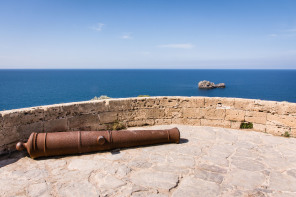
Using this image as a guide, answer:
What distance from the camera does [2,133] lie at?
3709mm

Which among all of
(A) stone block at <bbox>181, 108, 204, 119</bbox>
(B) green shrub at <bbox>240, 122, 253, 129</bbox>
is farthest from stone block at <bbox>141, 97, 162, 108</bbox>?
(B) green shrub at <bbox>240, 122, 253, 129</bbox>

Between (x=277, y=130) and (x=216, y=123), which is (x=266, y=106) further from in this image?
(x=216, y=123)

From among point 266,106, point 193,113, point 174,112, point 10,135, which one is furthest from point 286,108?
point 10,135

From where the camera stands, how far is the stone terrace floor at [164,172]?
9.07 feet

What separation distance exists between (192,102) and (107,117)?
87.9 inches

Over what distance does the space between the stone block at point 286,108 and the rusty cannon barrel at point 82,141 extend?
9.46 feet

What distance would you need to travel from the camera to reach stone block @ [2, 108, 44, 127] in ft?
12.3

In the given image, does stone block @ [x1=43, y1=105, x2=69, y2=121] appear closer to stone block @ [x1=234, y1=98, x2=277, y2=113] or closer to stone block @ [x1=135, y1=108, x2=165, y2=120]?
stone block @ [x1=135, y1=108, x2=165, y2=120]

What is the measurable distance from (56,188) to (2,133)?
1.73 metres

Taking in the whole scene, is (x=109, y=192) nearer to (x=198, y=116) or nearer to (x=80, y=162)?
(x=80, y=162)

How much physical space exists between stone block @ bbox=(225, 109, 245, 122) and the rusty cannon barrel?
2154 mm

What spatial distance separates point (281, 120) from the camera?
16.4 feet

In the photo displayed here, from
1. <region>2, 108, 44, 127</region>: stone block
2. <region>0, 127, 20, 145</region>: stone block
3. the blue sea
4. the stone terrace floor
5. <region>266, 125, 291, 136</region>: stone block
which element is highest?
<region>2, 108, 44, 127</region>: stone block

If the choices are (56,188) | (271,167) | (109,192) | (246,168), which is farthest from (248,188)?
(56,188)
